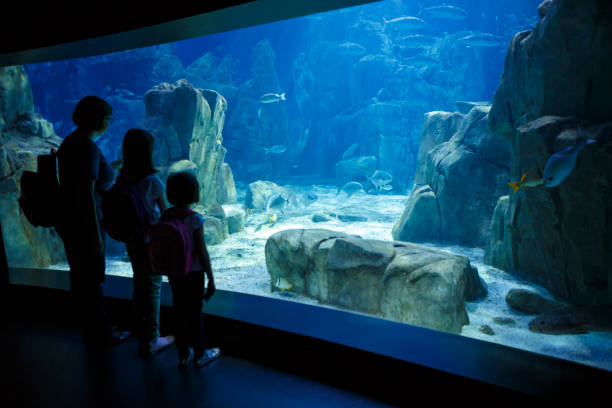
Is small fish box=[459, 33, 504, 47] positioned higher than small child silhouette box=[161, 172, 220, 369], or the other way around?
small fish box=[459, 33, 504, 47]

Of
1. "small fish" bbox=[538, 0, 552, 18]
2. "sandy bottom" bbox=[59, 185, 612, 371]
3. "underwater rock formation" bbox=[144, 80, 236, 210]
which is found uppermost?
"small fish" bbox=[538, 0, 552, 18]

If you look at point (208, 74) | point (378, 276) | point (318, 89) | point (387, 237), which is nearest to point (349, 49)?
point (318, 89)

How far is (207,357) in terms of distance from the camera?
1.75 meters

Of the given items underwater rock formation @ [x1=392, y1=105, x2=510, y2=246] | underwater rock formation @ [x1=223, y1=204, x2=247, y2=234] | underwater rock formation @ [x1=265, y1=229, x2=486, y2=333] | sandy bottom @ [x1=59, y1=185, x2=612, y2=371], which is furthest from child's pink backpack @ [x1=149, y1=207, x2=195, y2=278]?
underwater rock formation @ [x1=223, y1=204, x2=247, y2=234]

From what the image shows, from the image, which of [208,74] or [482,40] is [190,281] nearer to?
[482,40]

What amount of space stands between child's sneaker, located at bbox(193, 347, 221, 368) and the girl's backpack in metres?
0.78

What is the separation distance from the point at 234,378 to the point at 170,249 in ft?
2.49

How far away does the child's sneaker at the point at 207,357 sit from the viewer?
1721 mm

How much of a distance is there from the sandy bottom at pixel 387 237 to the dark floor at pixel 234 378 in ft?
9.00

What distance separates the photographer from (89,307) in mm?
2012

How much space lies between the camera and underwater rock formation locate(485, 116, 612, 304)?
3.91 metres

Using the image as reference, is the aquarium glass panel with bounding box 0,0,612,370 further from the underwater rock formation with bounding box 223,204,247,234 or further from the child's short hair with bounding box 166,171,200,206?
the child's short hair with bounding box 166,171,200,206

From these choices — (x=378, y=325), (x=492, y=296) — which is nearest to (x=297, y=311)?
(x=378, y=325)

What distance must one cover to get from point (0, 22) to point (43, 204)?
171 cm
